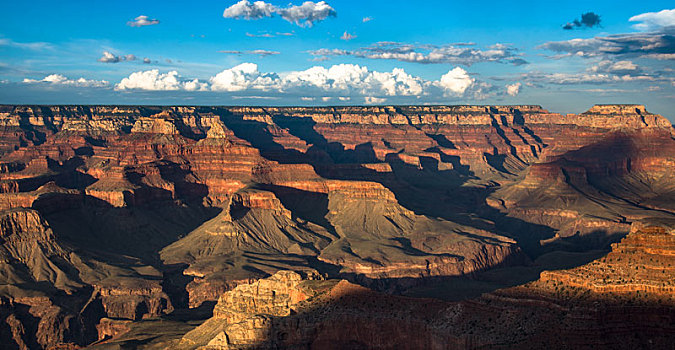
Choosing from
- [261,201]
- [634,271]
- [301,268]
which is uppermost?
[634,271]

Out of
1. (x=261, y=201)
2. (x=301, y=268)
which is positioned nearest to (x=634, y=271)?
(x=301, y=268)

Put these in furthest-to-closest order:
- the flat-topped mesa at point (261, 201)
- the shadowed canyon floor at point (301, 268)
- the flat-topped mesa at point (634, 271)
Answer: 1. the flat-topped mesa at point (261, 201)
2. the shadowed canyon floor at point (301, 268)
3. the flat-topped mesa at point (634, 271)

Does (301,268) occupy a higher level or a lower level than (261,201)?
lower

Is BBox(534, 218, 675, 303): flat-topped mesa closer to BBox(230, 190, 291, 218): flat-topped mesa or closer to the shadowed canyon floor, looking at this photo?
the shadowed canyon floor

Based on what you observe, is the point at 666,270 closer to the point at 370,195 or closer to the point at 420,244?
the point at 420,244

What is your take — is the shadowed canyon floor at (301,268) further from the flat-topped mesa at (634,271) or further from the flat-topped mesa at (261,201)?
the flat-topped mesa at (261,201)

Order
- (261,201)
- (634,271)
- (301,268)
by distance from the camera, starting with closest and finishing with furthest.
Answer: (634,271)
(301,268)
(261,201)

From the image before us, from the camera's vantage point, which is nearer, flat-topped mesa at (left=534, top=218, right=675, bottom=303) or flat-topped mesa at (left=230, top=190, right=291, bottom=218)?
flat-topped mesa at (left=534, top=218, right=675, bottom=303)

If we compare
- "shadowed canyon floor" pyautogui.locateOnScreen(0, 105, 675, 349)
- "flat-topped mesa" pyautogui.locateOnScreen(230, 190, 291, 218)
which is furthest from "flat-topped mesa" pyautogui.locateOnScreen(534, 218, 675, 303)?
"flat-topped mesa" pyautogui.locateOnScreen(230, 190, 291, 218)

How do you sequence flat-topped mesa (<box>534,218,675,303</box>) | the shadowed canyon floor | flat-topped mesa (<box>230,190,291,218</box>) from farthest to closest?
flat-topped mesa (<box>230,190,291,218</box>) < the shadowed canyon floor < flat-topped mesa (<box>534,218,675,303</box>)

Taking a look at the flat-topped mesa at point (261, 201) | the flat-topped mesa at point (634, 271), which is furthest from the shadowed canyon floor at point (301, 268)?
the flat-topped mesa at point (261, 201)

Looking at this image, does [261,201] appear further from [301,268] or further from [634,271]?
[634,271]

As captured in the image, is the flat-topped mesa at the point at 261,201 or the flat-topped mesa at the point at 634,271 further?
the flat-topped mesa at the point at 261,201

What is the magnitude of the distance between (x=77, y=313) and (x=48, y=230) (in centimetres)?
2679
